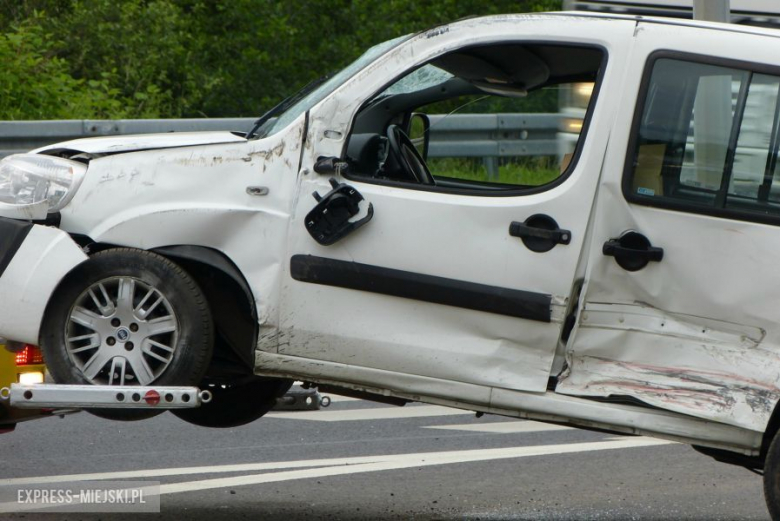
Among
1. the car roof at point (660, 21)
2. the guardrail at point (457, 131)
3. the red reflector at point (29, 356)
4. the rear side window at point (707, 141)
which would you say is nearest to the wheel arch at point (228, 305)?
the red reflector at point (29, 356)

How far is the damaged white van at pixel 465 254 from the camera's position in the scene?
480 centimetres

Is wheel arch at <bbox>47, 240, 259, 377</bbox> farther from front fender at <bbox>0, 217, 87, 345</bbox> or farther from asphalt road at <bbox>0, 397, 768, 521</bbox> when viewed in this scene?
asphalt road at <bbox>0, 397, 768, 521</bbox>

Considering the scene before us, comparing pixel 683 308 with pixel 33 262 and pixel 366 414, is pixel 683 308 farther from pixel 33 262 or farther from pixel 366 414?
pixel 366 414

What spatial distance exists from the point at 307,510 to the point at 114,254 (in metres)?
1.61

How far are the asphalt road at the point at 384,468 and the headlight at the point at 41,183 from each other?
4.47 feet

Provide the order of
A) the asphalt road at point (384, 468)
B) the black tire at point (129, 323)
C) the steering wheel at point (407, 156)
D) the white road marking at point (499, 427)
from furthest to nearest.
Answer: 1. the white road marking at point (499, 427)
2. the asphalt road at point (384, 468)
3. the steering wheel at point (407, 156)
4. the black tire at point (129, 323)

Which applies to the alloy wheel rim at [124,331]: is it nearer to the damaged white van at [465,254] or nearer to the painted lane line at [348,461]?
the damaged white van at [465,254]

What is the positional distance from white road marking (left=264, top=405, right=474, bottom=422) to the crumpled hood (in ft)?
10.4

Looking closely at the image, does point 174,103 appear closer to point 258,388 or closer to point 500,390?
point 258,388

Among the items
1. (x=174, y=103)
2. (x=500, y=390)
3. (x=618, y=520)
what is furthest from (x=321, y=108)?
(x=174, y=103)

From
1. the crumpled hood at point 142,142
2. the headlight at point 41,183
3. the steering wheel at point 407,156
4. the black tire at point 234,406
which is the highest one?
the steering wheel at point 407,156

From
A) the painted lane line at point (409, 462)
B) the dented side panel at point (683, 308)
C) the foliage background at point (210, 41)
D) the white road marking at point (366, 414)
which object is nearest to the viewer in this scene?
the dented side panel at point (683, 308)

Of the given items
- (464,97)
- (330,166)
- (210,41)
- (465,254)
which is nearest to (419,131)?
(464,97)

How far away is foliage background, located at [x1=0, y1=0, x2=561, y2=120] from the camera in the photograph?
1809 centimetres
